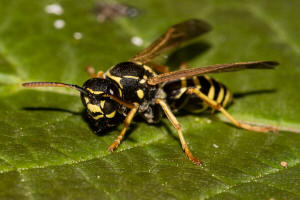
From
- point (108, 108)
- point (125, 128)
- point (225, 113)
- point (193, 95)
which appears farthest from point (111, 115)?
point (225, 113)

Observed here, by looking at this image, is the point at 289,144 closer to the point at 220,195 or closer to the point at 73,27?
the point at 220,195

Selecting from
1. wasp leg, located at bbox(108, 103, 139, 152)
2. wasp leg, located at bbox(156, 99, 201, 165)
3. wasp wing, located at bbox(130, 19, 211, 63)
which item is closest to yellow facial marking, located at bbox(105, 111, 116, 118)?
wasp leg, located at bbox(108, 103, 139, 152)

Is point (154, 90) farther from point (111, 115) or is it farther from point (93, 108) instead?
point (93, 108)

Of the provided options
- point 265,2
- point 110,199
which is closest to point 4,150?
point 110,199

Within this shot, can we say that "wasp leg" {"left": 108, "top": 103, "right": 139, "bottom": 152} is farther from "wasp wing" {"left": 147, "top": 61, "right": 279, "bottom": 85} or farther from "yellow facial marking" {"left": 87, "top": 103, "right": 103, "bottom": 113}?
"wasp wing" {"left": 147, "top": 61, "right": 279, "bottom": 85}

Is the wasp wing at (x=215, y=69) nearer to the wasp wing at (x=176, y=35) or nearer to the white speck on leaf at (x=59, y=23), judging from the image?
the wasp wing at (x=176, y=35)

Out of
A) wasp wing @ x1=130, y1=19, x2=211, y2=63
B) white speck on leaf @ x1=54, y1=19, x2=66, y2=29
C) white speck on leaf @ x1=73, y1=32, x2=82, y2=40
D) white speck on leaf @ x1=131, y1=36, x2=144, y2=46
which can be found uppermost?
wasp wing @ x1=130, y1=19, x2=211, y2=63
